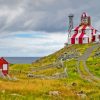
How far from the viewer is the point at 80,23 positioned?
16462 cm

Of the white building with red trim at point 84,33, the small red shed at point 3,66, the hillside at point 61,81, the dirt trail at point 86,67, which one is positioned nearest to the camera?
the hillside at point 61,81

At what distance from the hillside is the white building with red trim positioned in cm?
654

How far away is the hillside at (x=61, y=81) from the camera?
4521 centimetres

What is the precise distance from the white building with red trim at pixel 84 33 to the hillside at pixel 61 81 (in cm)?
654

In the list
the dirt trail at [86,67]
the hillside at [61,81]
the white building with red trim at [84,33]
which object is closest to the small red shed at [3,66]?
the hillside at [61,81]

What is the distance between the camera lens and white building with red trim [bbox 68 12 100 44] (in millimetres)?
156125

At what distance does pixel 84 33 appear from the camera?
15912 cm

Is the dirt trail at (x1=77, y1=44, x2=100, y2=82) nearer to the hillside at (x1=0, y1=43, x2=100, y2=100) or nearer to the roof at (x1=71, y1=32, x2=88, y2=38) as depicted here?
the hillside at (x1=0, y1=43, x2=100, y2=100)

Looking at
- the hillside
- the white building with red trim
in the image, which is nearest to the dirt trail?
the hillside

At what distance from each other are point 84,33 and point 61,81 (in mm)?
95701

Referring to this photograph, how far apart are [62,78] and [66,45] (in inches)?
3488

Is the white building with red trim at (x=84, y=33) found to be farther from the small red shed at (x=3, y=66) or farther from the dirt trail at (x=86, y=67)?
the small red shed at (x=3, y=66)

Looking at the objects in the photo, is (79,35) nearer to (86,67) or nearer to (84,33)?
(84,33)

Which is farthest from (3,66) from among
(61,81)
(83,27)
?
(83,27)
